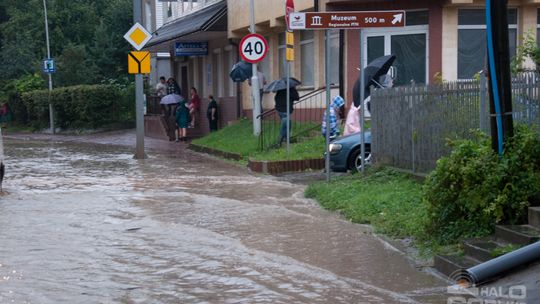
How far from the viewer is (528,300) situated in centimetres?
548

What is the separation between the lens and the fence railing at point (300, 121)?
2008 centimetres

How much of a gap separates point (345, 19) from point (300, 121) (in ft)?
31.9

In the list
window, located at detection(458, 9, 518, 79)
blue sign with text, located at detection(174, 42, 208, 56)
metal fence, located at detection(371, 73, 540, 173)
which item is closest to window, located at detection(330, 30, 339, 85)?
window, located at detection(458, 9, 518, 79)

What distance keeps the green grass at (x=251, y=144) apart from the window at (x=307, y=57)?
91.2 inches

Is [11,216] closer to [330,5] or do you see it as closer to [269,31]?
[330,5]

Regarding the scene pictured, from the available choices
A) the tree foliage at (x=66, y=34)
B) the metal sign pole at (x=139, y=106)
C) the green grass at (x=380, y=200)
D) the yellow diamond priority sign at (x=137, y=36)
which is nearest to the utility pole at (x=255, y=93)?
the yellow diamond priority sign at (x=137, y=36)

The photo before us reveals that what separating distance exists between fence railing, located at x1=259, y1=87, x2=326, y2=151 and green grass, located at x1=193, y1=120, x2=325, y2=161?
0.24 meters

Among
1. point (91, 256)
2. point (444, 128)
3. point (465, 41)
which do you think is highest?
point (465, 41)

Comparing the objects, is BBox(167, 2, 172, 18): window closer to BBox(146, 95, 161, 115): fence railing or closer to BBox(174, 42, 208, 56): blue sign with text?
BBox(146, 95, 161, 115): fence railing

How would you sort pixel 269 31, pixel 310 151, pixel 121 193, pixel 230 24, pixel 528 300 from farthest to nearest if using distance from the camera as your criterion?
1. pixel 230 24
2. pixel 269 31
3. pixel 310 151
4. pixel 121 193
5. pixel 528 300

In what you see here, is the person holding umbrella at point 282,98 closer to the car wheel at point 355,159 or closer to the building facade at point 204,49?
the car wheel at point 355,159

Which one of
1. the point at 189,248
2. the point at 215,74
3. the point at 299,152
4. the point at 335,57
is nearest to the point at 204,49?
the point at 215,74

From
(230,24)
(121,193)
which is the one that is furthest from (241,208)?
(230,24)

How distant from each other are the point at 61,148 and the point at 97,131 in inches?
416
